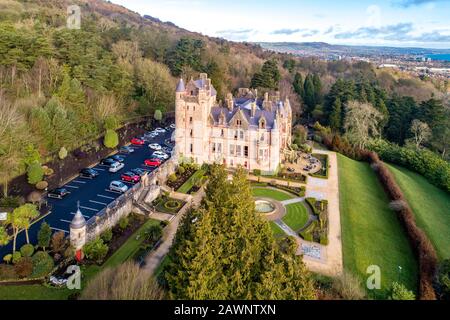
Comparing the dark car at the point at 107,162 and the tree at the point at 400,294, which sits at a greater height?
the dark car at the point at 107,162

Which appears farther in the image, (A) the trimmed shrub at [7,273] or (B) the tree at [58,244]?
(B) the tree at [58,244]

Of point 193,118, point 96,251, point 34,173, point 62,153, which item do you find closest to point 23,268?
point 96,251

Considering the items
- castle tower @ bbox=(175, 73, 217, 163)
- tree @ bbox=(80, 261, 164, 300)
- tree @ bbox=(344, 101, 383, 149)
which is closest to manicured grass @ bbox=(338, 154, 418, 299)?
tree @ bbox=(80, 261, 164, 300)

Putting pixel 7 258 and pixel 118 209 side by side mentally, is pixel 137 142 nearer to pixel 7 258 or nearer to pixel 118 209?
pixel 118 209

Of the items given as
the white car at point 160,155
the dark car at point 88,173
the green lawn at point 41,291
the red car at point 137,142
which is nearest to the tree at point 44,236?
the green lawn at point 41,291

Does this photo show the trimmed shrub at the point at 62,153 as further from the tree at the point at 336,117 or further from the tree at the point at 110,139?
the tree at the point at 336,117

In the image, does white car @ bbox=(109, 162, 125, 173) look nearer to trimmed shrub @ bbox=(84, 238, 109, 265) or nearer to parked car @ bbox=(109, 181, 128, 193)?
parked car @ bbox=(109, 181, 128, 193)

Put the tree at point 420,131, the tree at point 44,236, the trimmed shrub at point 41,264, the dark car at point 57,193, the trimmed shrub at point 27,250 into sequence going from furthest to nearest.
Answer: the tree at point 420,131 < the dark car at point 57,193 < the tree at point 44,236 < the trimmed shrub at point 27,250 < the trimmed shrub at point 41,264
